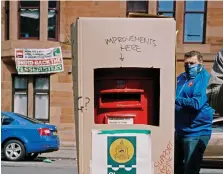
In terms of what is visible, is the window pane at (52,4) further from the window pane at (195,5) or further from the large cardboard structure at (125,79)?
the large cardboard structure at (125,79)

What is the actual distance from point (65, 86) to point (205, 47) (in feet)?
18.4

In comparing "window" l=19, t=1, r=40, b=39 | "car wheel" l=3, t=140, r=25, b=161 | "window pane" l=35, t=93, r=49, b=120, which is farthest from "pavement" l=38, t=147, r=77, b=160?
"window" l=19, t=1, r=40, b=39

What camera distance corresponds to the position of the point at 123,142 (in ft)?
13.8

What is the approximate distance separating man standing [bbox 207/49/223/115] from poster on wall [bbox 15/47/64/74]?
6042 mm

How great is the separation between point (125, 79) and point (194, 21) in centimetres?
1514

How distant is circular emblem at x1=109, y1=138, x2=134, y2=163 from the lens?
421 cm

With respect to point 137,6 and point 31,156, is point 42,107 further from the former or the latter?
point 31,156

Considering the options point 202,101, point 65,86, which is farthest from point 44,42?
point 202,101

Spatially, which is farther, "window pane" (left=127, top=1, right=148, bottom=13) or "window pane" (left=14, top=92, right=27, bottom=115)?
"window pane" (left=14, top=92, right=27, bottom=115)

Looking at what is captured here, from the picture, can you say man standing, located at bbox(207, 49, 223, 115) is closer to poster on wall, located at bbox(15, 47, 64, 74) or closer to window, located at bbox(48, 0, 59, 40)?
poster on wall, located at bbox(15, 47, 64, 74)

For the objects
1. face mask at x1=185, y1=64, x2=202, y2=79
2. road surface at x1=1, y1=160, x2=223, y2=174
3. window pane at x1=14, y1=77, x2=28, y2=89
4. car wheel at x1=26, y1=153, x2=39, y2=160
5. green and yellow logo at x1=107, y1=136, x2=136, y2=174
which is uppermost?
face mask at x1=185, y1=64, x2=202, y2=79

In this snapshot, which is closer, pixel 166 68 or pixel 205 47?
pixel 166 68

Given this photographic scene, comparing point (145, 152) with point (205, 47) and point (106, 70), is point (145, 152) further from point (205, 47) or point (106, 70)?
point (205, 47)

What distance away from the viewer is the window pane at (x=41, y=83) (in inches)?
755
